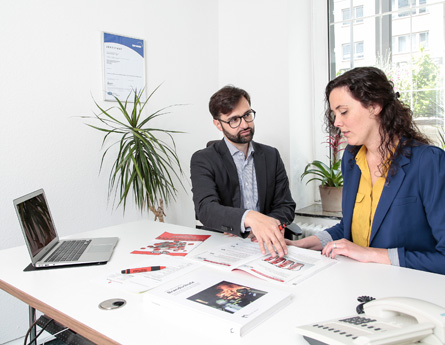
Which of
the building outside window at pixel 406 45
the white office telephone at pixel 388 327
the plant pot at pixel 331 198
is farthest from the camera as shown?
the plant pot at pixel 331 198

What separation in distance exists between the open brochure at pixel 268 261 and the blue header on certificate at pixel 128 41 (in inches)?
73.8

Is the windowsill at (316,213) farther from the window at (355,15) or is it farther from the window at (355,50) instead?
the window at (355,15)

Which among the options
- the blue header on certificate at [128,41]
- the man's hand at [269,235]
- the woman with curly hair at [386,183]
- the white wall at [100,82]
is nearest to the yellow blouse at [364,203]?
the woman with curly hair at [386,183]

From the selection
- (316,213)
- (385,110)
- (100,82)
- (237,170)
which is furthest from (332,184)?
(100,82)

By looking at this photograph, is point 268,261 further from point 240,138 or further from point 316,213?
point 316,213

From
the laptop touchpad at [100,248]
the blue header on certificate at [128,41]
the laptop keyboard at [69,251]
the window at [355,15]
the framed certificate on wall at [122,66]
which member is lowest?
the laptop keyboard at [69,251]

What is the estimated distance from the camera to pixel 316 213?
9.99 feet

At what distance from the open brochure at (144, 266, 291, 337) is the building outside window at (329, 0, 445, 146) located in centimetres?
233

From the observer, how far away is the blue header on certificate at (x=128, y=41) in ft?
9.03

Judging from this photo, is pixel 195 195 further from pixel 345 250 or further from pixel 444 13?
pixel 444 13

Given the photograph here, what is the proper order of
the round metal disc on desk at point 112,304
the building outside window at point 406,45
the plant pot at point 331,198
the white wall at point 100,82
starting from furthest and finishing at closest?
1. the plant pot at point 331,198
2. the building outside window at point 406,45
3. the white wall at point 100,82
4. the round metal disc on desk at point 112,304

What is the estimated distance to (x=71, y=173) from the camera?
102 inches

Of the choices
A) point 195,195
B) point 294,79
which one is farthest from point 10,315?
point 294,79

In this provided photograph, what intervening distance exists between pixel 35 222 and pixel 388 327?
53.2 inches
